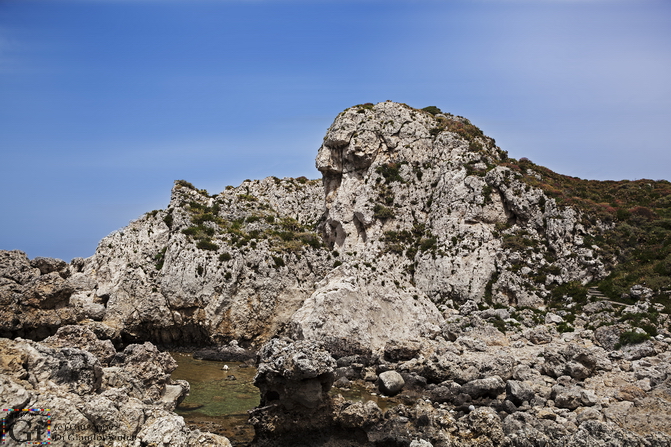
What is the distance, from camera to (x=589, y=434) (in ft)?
57.8

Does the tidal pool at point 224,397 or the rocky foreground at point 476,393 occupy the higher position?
the rocky foreground at point 476,393

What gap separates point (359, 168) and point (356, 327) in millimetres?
26383

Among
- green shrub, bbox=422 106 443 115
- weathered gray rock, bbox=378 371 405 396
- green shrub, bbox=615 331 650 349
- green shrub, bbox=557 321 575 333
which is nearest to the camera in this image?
weathered gray rock, bbox=378 371 405 396

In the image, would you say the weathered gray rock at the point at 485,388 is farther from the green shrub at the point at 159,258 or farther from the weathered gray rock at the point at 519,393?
the green shrub at the point at 159,258

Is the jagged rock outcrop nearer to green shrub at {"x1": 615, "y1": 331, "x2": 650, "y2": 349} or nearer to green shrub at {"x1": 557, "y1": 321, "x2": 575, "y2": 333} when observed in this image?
green shrub at {"x1": 615, "y1": 331, "x2": 650, "y2": 349}

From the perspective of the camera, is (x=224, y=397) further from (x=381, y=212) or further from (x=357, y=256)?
(x=381, y=212)

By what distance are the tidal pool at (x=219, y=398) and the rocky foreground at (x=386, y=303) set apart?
5.01 feet

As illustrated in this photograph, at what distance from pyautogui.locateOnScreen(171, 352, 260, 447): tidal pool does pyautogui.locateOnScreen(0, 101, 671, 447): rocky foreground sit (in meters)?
1.53

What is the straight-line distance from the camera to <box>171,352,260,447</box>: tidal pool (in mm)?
20531

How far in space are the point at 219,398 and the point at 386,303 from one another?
16788 mm

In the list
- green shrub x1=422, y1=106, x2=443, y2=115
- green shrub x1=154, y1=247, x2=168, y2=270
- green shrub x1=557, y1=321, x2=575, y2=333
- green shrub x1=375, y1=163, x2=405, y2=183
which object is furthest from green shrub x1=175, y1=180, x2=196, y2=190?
green shrub x1=557, y1=321, x2=575, y2=333

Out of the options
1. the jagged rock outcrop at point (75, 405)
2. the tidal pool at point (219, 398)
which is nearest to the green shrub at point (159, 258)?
the tidal pool at point (219, 398)

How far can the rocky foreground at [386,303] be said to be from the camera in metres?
18.7

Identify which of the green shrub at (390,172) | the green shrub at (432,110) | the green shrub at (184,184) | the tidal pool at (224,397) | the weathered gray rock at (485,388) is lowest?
the tidal pool at (224,397)
